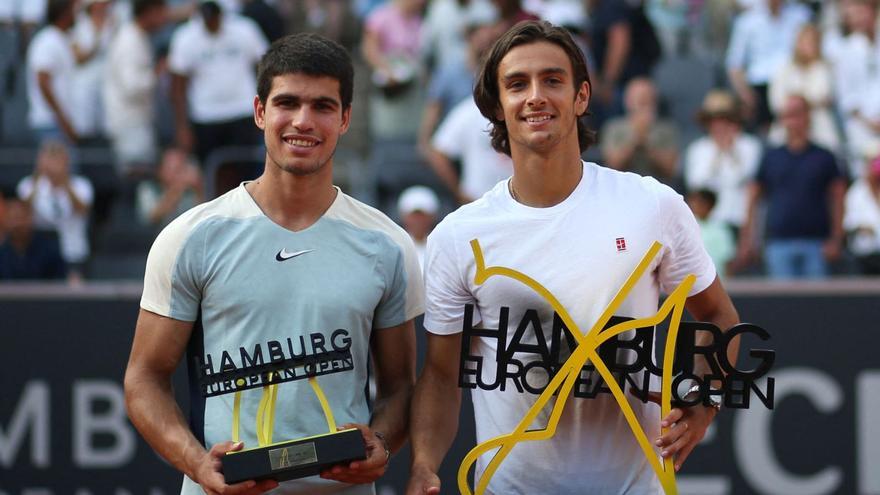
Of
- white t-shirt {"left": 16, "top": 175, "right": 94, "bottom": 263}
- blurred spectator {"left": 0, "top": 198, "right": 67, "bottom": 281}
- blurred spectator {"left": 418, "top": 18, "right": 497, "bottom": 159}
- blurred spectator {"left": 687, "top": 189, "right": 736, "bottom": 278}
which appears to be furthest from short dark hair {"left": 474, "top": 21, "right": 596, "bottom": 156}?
white t-shirt {"left": 16, "top": 175, "right": 94, "bottom": 263}

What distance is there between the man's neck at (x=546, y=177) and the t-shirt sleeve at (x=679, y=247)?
0.26 meters

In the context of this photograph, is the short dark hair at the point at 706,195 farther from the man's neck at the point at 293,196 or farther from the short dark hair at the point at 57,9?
the man's neck at the point at 293,196

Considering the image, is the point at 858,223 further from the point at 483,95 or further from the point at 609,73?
the point at 483,95

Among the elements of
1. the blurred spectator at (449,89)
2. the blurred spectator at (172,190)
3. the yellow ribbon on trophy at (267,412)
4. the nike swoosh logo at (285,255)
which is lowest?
the yellow ribbon on trophy at (267,412)

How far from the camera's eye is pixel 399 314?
14.2ft

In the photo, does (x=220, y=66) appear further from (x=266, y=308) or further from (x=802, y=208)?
(x=266, y=308)

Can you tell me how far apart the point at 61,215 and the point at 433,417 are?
674cm

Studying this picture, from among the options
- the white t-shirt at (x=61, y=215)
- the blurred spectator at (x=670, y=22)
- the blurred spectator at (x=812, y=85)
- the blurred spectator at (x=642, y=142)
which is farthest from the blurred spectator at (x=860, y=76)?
the white t-shirt at (x=61, y=215)

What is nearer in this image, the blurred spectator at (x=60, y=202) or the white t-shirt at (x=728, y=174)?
the blurred spectator at (x=60, y=202)

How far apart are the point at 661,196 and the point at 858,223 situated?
20.5 ft

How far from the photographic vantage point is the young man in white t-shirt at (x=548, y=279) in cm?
410

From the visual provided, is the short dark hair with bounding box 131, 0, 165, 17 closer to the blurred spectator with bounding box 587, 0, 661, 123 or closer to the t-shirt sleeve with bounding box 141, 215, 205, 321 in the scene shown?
the blurred spectator with bounding box 587, 0, 661, 123

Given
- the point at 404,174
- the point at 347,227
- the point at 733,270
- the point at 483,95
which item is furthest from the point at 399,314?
the point at 404,174

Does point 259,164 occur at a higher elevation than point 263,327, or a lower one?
higher
